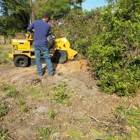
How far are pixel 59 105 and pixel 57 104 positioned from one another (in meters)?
0.06

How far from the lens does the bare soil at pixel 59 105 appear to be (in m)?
3.29

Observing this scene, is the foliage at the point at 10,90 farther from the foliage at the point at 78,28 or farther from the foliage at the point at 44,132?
the foliage at the point at 78,28

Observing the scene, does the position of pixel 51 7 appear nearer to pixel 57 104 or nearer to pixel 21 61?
pixel 21 61

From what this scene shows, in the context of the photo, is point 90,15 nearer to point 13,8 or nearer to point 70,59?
point 70,59

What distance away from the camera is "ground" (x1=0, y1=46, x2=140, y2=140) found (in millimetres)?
3264

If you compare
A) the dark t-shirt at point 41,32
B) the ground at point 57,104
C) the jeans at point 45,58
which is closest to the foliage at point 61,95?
the ground at point 57,104

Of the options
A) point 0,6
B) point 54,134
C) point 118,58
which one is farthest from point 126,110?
point 0,6

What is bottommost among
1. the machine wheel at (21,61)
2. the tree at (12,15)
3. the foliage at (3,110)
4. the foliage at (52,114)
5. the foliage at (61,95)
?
the foliage at (52,114)

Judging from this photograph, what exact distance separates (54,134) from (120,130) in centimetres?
116

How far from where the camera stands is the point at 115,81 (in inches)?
170

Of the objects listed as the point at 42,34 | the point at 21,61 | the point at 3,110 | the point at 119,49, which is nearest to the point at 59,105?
the point at 3,110

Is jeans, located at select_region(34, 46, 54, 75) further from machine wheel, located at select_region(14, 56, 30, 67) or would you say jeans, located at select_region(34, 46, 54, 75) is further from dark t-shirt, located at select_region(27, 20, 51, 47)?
machine wheel, located at select_region(14, 56, 30, 67)

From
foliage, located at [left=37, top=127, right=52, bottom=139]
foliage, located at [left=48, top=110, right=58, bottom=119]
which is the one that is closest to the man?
foliage, located at [left=48, top=110, right=58, bottom=119]

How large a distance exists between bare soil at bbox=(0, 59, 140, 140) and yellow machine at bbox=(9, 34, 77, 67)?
0.42m
